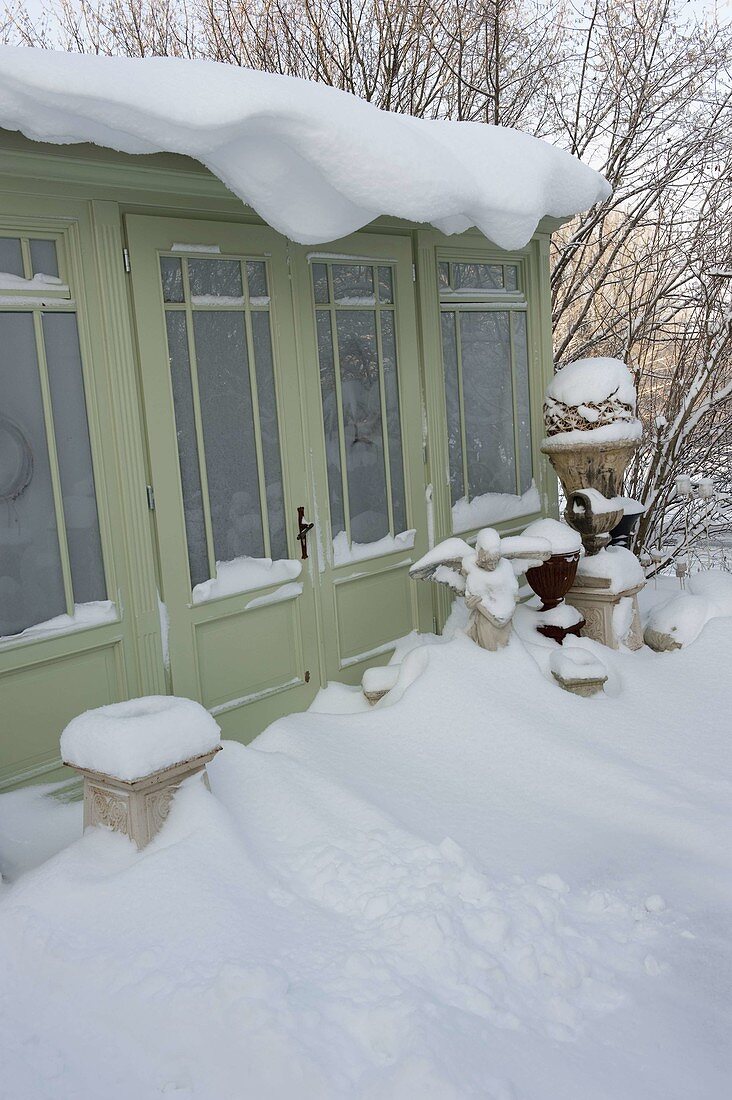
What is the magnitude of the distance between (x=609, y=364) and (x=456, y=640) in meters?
1.90

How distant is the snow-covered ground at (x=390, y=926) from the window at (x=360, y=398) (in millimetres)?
1224

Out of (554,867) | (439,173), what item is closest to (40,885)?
(554,867)

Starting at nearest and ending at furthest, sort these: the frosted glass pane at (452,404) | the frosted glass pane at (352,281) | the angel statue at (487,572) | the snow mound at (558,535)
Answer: the angel statue at (487,572), the frosted glass pane at (352,281), the snow mound at (558,535), the frosted glass pane at (452,404)

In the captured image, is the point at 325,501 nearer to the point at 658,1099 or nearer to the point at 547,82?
the point at 658,1099

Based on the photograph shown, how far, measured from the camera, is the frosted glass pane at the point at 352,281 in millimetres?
4789

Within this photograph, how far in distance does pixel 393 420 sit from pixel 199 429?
136cm

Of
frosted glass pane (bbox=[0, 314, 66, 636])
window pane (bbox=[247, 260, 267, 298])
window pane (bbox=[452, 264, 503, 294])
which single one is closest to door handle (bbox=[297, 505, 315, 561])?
window pane (bbox=[247, 260, 267, 298])

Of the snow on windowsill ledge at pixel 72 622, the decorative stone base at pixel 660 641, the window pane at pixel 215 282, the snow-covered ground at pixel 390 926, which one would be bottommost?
the snow-covered ground at pixel 390 926

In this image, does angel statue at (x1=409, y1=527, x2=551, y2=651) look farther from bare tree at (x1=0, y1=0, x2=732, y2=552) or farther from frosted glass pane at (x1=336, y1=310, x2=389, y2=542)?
bare tree at (x1=0, y1=0, x2=732, y2=552)

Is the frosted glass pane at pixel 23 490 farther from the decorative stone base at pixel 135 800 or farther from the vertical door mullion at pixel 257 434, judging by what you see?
the vertical door mullion at pixel 257 434

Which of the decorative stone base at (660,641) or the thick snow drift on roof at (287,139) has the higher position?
the thick snow drift on roof at (287,139)

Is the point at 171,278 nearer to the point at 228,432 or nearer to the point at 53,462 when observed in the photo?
the point at 228,432

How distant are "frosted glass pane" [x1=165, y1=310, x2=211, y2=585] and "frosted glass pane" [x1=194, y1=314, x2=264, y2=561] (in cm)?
7

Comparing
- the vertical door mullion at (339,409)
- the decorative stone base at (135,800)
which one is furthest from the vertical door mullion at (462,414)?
the decorative stone base at (135,800)
